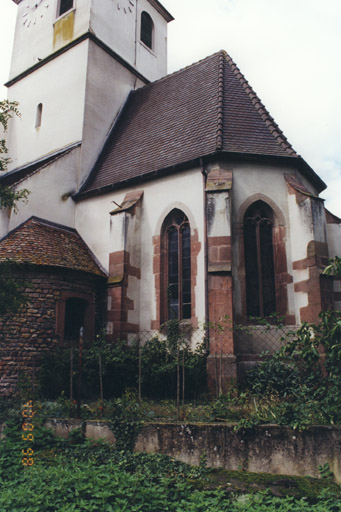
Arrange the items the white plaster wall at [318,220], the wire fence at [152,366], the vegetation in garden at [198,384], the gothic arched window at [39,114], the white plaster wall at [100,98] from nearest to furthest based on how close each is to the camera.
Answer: the vegetation in garden at [198,384]
the wire fence at [152,366]
the white plaster wall at [318,220]
the white plaster wall at [100,98]
the gothic arched window at [39,114]

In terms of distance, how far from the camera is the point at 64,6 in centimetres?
2031

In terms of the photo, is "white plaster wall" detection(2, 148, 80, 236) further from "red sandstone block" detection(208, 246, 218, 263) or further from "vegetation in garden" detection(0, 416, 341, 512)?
"vegetation in garden" detection(0, 416, 341, 512)

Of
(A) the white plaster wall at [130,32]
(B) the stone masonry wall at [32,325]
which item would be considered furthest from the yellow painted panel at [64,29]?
(B) the stone masonry wall at [32,325]

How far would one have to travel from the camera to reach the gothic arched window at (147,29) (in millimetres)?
21969

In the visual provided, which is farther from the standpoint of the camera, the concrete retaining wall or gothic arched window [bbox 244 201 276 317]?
gothic arched window [bbox 244 201 276 317]

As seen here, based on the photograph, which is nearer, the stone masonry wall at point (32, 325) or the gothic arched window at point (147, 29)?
the stone masonry wall at point (32, 325)

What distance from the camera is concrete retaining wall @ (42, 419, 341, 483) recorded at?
6656mm

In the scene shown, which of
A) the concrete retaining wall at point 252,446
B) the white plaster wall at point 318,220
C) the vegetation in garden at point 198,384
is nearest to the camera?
the concrete retaining wall at point 252,446

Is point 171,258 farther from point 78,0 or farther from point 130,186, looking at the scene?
point 78,0

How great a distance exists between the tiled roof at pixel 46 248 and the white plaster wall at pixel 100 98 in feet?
8.94

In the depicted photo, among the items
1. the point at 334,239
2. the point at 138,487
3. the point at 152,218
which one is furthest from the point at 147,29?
the point at 138,487

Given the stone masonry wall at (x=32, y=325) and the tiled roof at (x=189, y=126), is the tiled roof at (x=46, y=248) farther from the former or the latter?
the tiled roof at (x=189, y=126)

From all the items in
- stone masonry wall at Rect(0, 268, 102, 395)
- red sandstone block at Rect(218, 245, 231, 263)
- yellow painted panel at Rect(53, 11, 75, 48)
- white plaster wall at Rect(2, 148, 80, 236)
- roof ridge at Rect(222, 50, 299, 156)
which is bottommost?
stone masonry wall at Rect(0, 268, 102, 395)

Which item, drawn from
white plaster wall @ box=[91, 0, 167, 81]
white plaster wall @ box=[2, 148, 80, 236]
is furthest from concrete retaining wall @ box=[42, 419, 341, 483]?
white plaster wall @ box=[91, 0, 167, 81]
